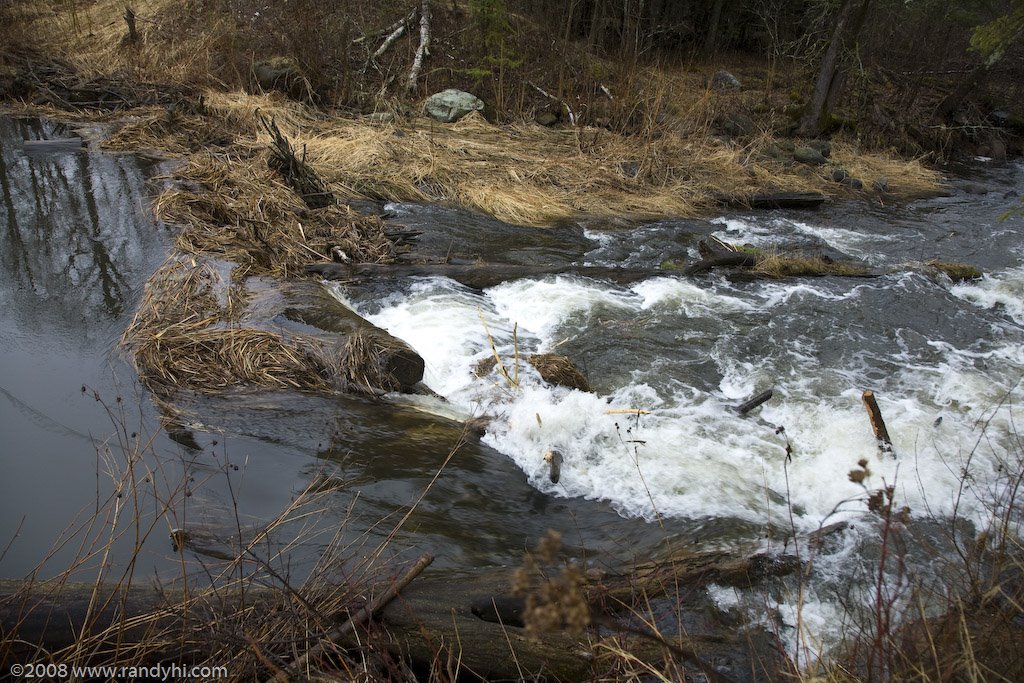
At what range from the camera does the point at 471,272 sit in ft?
22.6

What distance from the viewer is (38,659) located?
2115mm

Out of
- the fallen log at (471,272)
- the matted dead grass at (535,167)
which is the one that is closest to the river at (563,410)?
the fallen log at (471,272)

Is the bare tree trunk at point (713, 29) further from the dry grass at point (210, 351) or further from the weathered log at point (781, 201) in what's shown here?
the dry grass at point (210, 351)

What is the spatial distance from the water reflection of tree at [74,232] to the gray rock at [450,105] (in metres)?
5.73

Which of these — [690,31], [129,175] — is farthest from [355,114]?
[690,31]

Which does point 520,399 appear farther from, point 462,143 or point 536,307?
point 462,143

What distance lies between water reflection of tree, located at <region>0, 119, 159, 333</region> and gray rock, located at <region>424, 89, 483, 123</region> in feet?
18.8

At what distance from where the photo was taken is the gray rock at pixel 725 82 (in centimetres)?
1617

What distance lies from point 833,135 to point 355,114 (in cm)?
996

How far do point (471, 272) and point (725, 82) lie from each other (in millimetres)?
12333

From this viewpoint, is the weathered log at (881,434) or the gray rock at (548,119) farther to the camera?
the gray rock at (548,119)

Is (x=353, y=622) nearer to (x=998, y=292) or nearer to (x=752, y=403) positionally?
(x=752, y=403)
